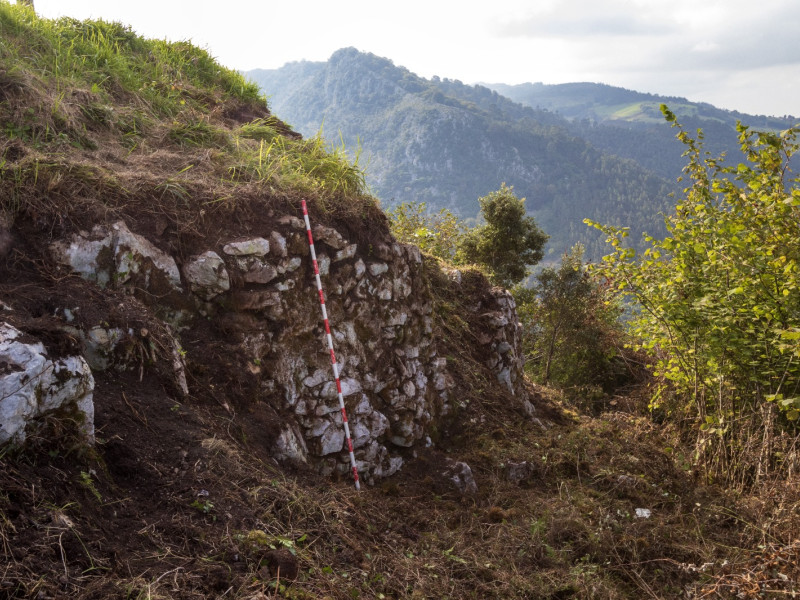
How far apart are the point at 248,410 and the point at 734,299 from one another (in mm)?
5434

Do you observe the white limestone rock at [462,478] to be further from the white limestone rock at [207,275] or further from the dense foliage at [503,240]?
the dense foliage at [503,240]

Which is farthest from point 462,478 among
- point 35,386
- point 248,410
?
point 35,386

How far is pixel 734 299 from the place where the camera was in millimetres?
6012

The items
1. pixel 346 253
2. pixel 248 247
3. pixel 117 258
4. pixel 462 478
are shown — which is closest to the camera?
pixel 117 258

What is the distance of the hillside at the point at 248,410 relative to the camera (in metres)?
3.12

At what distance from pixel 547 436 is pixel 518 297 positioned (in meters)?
Answer: 11.9

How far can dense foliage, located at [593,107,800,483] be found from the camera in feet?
18.6

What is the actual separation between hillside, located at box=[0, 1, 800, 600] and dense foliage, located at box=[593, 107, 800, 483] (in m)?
0.77

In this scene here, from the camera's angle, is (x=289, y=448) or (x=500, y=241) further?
(x=500, y=241)

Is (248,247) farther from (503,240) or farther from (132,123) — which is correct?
(503,240)

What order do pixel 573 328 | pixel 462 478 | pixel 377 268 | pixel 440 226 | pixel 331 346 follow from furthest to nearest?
pixel 440 226
pixel 573 328
pixel 377 268
pixel 462 478
pixel 331 346

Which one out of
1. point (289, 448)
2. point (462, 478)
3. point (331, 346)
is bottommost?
point (462, 478)

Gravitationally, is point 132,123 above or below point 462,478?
above

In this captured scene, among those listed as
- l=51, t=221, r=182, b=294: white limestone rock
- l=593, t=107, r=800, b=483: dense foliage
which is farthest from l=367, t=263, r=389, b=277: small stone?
l=593, t=107, r=800, b=483: dense foliage
